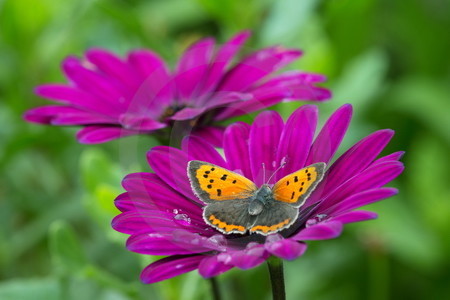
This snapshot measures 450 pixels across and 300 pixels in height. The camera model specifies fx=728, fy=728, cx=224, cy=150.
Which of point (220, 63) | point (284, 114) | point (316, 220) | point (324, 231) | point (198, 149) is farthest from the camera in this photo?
point (284, 114)

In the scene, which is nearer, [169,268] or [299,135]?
[169,268]

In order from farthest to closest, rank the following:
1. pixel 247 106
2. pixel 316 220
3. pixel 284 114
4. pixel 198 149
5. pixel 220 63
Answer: pixel 284 114 < pixel 220 63 < pixel 247 106 < pixel 198 149 < pixel 316 220

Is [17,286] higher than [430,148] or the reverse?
the reverse

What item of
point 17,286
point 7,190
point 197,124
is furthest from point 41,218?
point 197,124

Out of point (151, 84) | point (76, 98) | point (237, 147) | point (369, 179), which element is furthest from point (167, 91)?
point (369, 179)

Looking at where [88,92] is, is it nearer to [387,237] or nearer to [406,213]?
[387,237]

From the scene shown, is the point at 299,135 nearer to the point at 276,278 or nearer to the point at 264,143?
the point at 264,143

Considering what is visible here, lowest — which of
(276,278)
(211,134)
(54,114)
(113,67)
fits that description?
(276,278)
